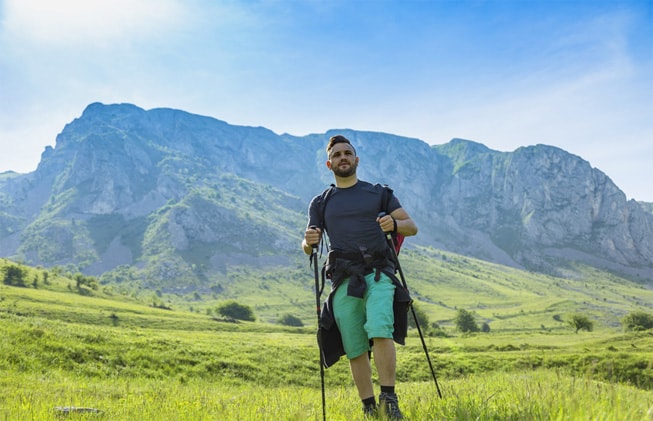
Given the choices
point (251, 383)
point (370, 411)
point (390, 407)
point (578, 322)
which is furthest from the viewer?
point (578, 322)

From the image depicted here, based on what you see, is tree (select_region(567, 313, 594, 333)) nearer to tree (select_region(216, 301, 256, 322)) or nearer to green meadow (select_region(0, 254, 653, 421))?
green meadow (select_region(0, 254, 653, 421))

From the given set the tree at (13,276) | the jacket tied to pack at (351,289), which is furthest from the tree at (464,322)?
the jacket tied to pack at (351,289)

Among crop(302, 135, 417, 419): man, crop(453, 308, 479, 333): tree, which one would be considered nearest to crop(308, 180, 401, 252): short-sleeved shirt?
crop(302, 135, 417, 419): man

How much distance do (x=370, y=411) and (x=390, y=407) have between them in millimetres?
480

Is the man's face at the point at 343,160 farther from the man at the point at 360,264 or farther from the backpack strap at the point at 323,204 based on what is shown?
the backpack strap at the point at 323,204

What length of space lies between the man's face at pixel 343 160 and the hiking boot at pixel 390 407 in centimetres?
351

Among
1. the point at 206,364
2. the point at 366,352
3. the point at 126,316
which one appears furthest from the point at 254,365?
the point at 126,316

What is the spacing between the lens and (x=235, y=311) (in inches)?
5758

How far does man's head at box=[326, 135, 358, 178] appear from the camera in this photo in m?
7.12

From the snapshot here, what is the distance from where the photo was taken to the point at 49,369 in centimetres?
1712

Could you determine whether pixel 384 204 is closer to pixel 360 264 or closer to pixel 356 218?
pixel 356 218

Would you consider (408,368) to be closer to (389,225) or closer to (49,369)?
(49,369)

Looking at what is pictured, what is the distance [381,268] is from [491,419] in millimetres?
2806

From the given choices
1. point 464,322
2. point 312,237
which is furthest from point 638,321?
point 312,237
